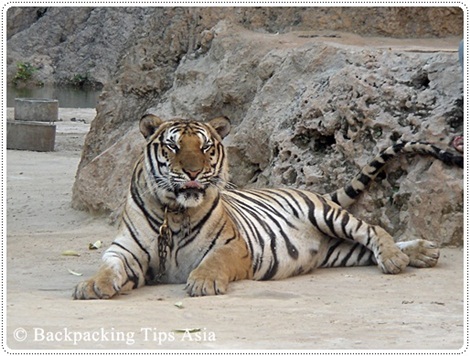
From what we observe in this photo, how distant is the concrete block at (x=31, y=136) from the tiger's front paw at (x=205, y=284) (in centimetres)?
919

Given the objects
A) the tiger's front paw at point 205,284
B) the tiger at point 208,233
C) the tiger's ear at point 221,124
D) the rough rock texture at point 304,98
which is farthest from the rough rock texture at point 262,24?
the tiger's front paw at point 205,284

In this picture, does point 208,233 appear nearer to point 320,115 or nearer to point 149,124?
point 149,124

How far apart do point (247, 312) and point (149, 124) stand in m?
1.67

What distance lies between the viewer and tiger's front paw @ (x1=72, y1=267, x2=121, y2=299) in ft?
18.3

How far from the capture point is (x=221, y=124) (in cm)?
646

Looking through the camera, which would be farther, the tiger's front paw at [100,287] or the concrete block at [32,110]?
the concrete block at [32,110]

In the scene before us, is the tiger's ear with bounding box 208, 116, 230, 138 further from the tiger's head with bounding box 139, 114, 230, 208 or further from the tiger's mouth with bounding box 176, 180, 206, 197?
the tiger's mouth with bounding box 176, 180, 206, 197

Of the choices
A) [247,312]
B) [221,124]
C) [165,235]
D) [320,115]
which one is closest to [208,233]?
[165,235]

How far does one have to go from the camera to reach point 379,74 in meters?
7.55

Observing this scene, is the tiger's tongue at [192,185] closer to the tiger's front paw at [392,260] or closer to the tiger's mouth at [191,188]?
the tiger's mouth at [191,188]

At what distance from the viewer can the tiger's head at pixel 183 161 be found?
5.96 m

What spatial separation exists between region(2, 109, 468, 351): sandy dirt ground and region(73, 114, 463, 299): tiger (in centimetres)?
12

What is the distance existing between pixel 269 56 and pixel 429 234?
255 centimetres

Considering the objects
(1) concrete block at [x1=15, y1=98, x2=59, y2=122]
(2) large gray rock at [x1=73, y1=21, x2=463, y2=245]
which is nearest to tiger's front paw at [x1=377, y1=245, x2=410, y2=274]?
(2) large gray rock at [x1=73, y1=21, x2=463, y2=245]
